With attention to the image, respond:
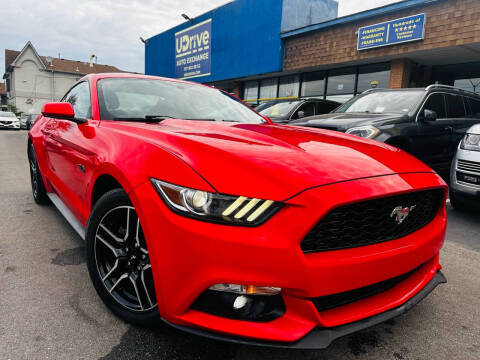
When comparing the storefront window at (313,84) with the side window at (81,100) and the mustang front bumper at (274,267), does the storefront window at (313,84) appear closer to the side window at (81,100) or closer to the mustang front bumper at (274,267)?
the side window at (81,100)

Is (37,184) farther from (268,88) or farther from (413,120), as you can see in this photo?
(268,88)

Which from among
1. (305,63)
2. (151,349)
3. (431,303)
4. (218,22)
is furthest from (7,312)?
(218,22)

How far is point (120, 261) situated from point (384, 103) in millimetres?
4921

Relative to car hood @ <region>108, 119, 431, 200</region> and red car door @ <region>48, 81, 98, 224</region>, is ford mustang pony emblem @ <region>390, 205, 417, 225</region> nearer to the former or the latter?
car hood @ <region>108, 119, 431, 200</region>

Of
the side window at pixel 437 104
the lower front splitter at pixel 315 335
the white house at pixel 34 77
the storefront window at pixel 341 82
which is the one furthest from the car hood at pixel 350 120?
the white house at pixel 34 77

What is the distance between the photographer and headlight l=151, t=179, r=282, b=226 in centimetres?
132

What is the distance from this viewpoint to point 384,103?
17.8 feet

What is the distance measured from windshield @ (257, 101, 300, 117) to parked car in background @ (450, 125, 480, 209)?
3823 mm

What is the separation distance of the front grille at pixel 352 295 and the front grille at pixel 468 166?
9.06ft

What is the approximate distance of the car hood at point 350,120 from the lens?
4.59 metres

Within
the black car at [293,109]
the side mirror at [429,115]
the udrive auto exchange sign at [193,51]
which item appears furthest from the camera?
the udrive auto exchange sign at [193,51]

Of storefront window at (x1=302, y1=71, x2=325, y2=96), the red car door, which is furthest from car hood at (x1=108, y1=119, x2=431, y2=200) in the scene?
storefront window at (x1=302, y1=71, x2=325, y2=96)

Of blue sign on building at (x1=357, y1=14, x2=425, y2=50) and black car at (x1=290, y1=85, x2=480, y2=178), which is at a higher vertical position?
blue sign on building at (x1=357, y1=14, x2=425, y2=50)

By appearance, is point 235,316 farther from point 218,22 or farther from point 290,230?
point 218,22
